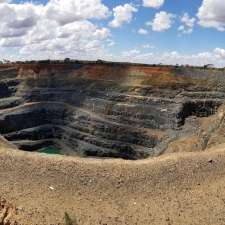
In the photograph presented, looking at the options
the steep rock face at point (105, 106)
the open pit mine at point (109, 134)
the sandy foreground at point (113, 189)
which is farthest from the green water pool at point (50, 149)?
the sandy foreground at point (113, 189)

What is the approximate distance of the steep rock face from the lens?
214ft

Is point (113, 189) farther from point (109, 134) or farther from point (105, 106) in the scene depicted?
point (105, 106)

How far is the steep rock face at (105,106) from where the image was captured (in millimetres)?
65250

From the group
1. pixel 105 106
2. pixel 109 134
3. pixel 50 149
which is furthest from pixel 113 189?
pixel 50 149

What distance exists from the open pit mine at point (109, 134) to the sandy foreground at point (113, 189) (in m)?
0.05

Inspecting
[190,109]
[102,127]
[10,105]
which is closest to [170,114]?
[190,109]

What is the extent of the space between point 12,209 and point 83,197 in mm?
3495

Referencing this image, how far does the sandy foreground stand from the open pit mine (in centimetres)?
5

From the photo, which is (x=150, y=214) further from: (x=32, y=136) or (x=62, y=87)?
(x=62, y=87)

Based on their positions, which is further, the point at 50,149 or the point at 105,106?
the point at 50,149

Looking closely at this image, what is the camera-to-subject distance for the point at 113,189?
2345 centimetres

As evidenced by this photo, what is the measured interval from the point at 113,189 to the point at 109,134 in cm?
4662

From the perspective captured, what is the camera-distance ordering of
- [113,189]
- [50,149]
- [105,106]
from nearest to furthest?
[113,189] < [105,106] < [50,149]

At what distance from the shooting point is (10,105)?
90188 millimetres
